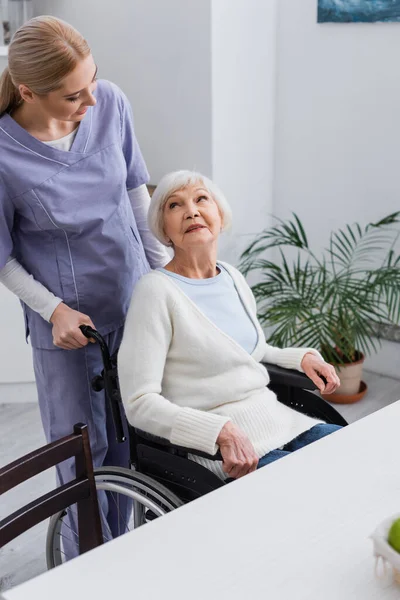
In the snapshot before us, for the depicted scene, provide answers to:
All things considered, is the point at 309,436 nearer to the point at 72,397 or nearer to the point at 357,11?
the point at 72,397

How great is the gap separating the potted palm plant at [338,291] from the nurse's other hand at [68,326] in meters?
1.36

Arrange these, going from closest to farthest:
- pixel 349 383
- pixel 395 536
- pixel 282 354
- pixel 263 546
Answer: pixel 395 536, pixel 263 546, pixel 282 354, pixel 349 383

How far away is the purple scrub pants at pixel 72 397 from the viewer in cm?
191

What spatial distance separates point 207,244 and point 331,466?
0.67m

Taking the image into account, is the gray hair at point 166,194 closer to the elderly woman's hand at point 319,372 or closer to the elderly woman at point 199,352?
the elderly woman at point 199,352

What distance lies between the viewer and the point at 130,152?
1.95 m

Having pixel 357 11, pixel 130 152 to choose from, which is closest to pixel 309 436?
pixel 130 152

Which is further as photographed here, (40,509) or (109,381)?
(109,381)

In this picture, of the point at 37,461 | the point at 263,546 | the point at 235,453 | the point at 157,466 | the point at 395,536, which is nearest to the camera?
the point at 395,536

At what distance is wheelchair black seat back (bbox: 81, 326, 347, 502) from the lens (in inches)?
64.3

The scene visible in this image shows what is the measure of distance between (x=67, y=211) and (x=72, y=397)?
449mm

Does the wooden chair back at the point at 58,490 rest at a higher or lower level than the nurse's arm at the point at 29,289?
lower

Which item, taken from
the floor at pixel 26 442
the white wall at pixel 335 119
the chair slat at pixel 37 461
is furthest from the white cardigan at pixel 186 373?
the white wall at pixel 335 119

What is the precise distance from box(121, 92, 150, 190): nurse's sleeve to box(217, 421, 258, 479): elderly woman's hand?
698 millimetres
